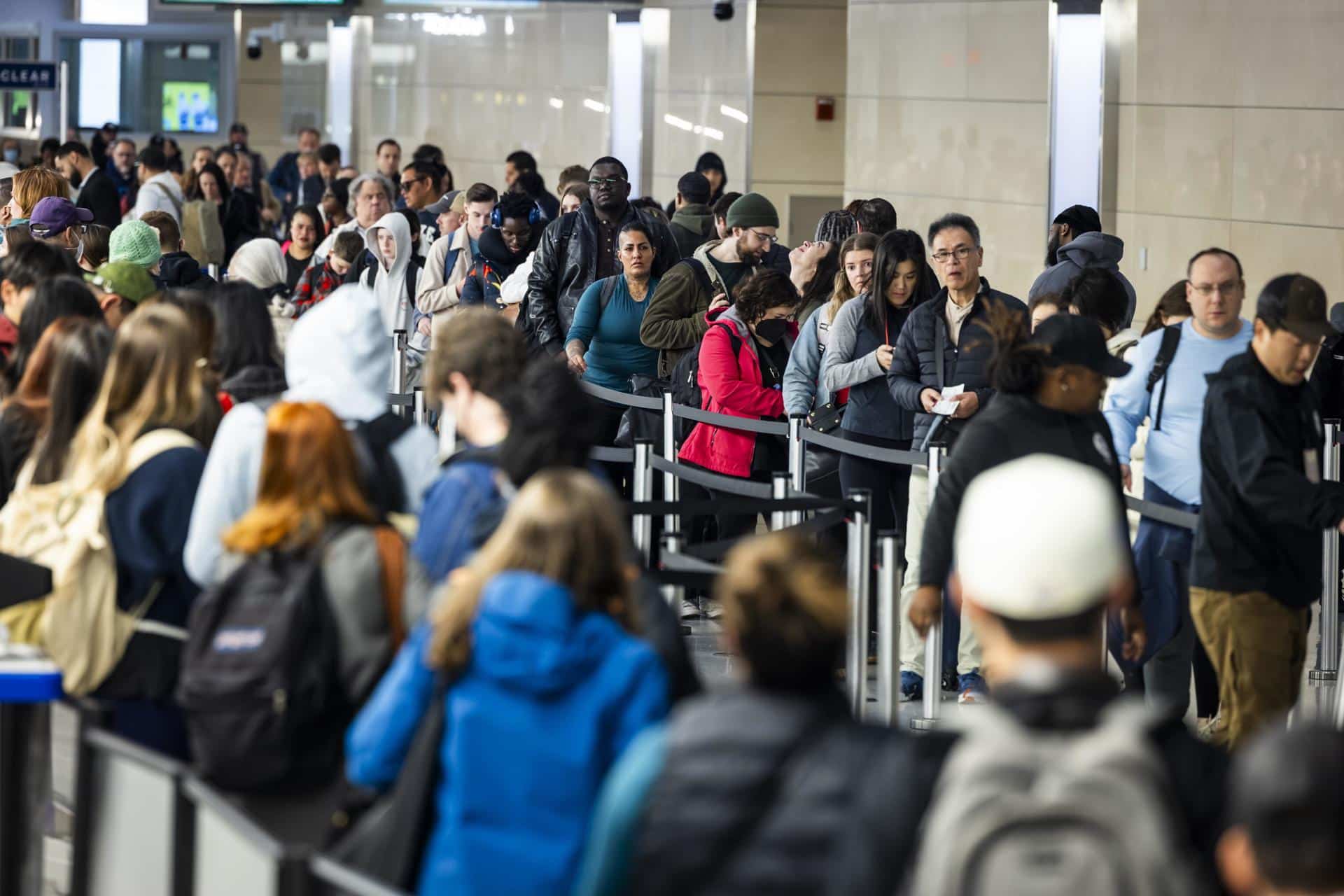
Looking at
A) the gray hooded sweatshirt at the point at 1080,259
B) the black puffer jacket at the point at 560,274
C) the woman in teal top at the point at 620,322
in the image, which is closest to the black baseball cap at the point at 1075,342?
the gray hooded sweatshirt at the point at 1080,259

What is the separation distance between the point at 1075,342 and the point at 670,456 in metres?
4.09

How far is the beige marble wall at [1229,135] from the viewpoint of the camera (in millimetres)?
12234

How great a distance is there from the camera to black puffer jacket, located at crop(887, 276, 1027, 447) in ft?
27.2

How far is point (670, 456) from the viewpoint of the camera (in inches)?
396

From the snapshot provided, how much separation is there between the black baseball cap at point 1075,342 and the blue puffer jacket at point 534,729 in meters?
2.73

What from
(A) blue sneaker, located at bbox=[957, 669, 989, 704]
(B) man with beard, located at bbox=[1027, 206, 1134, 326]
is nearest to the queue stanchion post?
(A) blue sneaker, located at bbox=[957, 669, 989, 704]

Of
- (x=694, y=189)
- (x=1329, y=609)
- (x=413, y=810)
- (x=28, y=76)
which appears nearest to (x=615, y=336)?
(x=1329, y=609)

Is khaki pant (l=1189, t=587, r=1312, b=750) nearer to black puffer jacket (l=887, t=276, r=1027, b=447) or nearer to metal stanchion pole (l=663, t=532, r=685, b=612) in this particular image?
metal stanchion pole (l=663, t=532, r=685, b=612)

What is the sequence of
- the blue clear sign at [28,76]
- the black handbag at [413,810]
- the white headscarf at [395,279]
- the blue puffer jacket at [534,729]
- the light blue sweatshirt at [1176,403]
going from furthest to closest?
the blue clear sign at [28,76] < the white headscarf at [395,279] < the light blue sweatshirt at [1176,403] < the black handbag at [413,810] < the blue puffer jacket at [534,729]

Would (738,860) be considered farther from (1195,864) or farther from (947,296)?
(947,296)

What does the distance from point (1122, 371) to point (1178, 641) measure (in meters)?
1.83

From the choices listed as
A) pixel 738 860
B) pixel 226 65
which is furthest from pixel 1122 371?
pixel 226 65

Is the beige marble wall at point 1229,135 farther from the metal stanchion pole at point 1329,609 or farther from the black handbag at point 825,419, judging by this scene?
the black handbag at point 825,419

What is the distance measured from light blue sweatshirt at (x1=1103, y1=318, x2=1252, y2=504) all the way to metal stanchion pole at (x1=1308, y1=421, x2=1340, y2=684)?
131 cm
